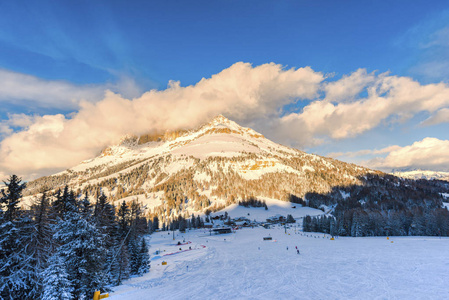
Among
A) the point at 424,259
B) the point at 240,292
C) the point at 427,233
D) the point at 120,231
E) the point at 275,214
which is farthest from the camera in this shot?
the point at 275,214

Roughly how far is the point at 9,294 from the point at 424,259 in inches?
2075

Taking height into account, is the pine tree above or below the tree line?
above

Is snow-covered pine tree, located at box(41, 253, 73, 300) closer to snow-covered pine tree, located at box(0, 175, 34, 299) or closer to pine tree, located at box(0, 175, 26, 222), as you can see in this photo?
snow-covered pine tree, located at box(0, 175, 34, 299)

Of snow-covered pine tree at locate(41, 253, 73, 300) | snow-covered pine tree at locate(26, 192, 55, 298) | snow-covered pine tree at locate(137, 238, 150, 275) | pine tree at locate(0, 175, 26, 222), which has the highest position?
pine tree at locate(0, 175, 26, 222)

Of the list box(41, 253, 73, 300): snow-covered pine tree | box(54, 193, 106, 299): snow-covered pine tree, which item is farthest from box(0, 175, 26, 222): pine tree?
box(41, 253, 73, 300): snow-covered pine tree

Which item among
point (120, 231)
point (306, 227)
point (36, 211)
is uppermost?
point (36, 211)

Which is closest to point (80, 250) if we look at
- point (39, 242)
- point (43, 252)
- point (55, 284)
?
point (43, 252)

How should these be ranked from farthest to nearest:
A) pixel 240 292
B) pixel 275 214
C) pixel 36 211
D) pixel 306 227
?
1. pixel 275 214
2. pixel 306 227
3. pixel 240 292
4. pixel 36 211

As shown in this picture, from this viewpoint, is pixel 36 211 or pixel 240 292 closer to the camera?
pixel 36 211

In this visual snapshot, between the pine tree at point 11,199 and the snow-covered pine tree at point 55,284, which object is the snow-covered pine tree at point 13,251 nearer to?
the pine tree at point 11,199

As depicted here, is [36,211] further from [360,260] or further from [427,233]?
[427,233]

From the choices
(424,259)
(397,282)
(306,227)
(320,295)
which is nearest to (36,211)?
(320,295)

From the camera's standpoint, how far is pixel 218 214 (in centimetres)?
19412

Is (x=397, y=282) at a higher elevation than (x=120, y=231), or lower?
lower
